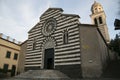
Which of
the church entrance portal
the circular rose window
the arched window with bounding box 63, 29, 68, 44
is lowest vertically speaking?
the church entrance portal

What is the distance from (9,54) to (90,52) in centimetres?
1538

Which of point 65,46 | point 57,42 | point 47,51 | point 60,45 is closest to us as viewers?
point 65,46

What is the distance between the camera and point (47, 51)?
19562 millimetres

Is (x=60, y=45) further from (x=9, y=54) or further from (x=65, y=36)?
(x=9, y=54)

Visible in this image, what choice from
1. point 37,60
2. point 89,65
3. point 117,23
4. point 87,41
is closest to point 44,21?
point 37,60

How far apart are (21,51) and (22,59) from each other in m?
1.86

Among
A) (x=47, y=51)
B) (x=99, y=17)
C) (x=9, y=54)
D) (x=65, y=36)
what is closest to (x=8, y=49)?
(x=9, y=54)

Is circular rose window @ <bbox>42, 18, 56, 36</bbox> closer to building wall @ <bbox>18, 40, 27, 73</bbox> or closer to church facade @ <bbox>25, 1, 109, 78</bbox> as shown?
church facade @ <bbox>25, 1, 109, 78</bbox>

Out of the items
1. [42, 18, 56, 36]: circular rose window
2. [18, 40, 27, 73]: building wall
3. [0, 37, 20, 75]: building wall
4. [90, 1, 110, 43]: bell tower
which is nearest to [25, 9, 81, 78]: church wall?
[42, 18, 56, 36]: circular rose window

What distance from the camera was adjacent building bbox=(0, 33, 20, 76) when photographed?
21.2 metres

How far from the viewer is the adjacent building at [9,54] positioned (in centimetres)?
2120

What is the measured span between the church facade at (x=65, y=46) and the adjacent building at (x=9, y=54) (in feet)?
12.0

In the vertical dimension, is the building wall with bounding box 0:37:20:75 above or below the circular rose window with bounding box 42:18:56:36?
below

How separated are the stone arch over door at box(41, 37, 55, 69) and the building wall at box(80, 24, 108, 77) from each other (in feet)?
17.3
